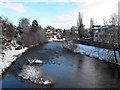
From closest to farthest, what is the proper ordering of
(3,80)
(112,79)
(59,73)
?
(3,80), (112,79), (59,73)

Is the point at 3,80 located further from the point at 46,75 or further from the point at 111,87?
the point at 111,87

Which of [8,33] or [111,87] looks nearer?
[111,87]

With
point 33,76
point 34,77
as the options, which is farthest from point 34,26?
point 34,77

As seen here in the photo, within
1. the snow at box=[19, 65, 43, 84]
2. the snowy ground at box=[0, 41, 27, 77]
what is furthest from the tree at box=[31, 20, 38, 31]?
the snow at box=[19, 65, 43, 84]

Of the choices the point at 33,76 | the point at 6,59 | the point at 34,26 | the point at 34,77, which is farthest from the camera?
the point at 34,26

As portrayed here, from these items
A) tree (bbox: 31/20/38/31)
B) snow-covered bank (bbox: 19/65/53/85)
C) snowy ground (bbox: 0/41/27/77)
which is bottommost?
snow-covered bank (bbox: 19/65/53/85)

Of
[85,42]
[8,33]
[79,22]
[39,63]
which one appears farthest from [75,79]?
[79,22]

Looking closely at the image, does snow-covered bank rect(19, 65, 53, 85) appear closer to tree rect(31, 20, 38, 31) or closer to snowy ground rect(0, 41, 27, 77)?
snowy ground rect(0, 41, 27, 77)

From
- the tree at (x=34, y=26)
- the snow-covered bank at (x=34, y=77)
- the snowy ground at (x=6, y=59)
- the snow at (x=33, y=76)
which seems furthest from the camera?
the tree at (x=34, y=26)

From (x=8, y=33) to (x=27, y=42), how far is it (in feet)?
16.4

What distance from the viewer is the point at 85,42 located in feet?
182

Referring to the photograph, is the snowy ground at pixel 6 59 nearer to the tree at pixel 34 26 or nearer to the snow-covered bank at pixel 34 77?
the snow-covered bank at pixel 34 77

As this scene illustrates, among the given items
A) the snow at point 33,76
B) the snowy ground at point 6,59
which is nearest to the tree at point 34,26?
the snowy ground at point 6,59

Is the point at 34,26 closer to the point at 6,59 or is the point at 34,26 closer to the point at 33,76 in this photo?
the point at 6,59
